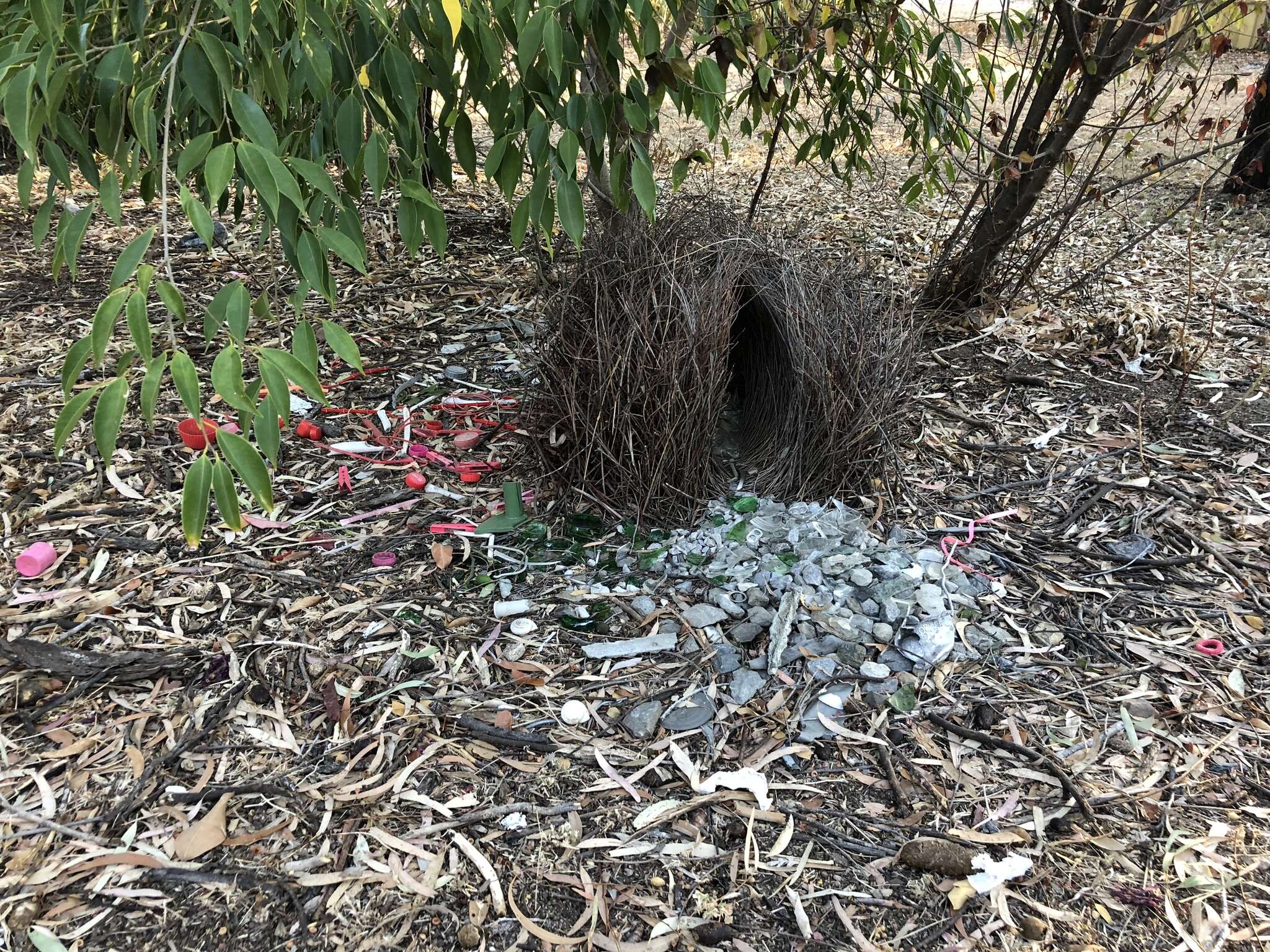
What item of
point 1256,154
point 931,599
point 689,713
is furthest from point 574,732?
point 1256,154

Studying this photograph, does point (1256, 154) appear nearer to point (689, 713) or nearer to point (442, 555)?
point (689, 713)

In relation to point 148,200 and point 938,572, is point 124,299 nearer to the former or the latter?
point 148,200

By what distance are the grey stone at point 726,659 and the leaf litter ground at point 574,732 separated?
0.05 meters

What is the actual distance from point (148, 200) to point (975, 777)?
2.08 meters

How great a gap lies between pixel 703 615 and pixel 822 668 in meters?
0.32

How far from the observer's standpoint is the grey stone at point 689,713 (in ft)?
6.34

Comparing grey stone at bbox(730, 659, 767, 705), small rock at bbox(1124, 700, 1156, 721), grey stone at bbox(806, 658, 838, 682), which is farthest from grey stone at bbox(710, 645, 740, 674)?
small rock at bbox(1124, 700, 1156, 721)

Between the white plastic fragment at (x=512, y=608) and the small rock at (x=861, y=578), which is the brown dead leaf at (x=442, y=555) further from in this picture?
the small rock at (x=861, y=578)

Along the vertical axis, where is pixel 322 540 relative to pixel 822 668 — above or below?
above

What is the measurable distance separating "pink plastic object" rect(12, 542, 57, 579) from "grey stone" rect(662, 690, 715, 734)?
5.47 feet

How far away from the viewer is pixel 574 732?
192cm

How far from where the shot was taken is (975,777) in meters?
1.83

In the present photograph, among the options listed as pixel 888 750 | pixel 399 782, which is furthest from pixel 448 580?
pixel 888 750

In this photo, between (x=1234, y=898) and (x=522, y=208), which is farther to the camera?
(x=522, y=208)
